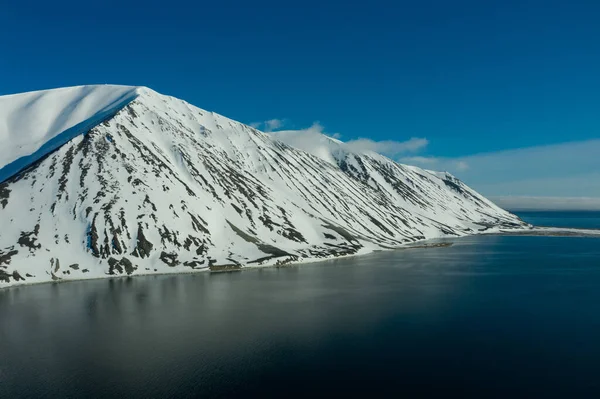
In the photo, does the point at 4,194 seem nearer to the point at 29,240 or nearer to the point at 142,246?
the point at 29,240

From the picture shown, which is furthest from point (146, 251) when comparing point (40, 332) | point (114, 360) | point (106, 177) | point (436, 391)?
point (436, 391)

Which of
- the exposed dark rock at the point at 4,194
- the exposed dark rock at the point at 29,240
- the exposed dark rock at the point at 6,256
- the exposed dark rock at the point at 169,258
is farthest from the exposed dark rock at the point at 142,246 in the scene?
the exposed dark rock at the point at 4,194

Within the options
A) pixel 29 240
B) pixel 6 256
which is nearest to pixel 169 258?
pixel 29 240

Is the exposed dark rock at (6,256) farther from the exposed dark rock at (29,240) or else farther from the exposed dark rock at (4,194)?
the exposed dark rock at (4,194)

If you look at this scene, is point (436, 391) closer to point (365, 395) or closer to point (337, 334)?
point (365, 395)

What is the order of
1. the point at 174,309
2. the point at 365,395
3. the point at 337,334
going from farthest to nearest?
the point at 174,309
the point at 337,334
the point at 365,395

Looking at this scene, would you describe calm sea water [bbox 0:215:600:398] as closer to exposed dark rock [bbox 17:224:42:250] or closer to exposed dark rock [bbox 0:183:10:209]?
exposed dark rock [bbox 17:224:42:250]

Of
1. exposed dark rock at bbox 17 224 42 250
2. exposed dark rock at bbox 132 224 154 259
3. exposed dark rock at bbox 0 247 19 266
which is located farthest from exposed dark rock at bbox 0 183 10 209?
exposed dark rock at bbox 132 224 154 259

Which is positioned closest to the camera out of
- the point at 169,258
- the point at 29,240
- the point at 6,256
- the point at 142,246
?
the point at 6,256
